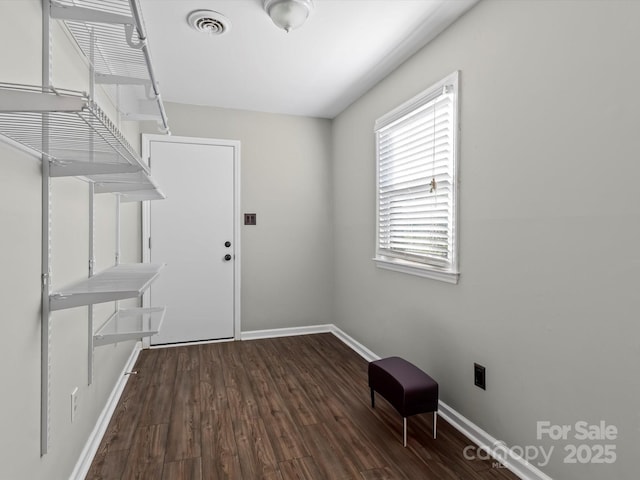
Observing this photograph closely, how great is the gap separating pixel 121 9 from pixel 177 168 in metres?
2.21

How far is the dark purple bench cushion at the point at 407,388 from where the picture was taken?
2.13 m

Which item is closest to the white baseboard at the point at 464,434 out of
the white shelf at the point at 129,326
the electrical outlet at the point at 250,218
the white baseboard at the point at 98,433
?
the white baseboard at the point at 98,433

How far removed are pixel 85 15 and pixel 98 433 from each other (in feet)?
7.03

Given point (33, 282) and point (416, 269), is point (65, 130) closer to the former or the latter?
point (33, 282)

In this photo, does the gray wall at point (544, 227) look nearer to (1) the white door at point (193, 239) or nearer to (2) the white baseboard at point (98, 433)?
(2) the white baseboard at point (98, 433)

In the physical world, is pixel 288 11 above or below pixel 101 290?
above

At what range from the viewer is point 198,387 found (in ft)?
9.55

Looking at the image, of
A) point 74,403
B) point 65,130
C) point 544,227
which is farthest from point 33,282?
point 544,227

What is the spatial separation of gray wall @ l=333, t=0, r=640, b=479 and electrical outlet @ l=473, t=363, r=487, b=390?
4 cm

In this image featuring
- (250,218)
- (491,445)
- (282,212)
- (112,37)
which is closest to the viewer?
(112,37)

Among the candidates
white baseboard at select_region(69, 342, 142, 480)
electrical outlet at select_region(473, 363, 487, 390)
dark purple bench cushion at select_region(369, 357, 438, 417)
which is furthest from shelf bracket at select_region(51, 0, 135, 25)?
electrical outlet at select_region(473, 363, 487, 390)

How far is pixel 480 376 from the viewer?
214 cm

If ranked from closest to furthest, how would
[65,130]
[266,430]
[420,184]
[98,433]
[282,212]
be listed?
1. [65,130]
2. [98,433]
3. [266,430]
4. [420,184]
5. [282,212]

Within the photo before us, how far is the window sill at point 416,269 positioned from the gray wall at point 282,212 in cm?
123
